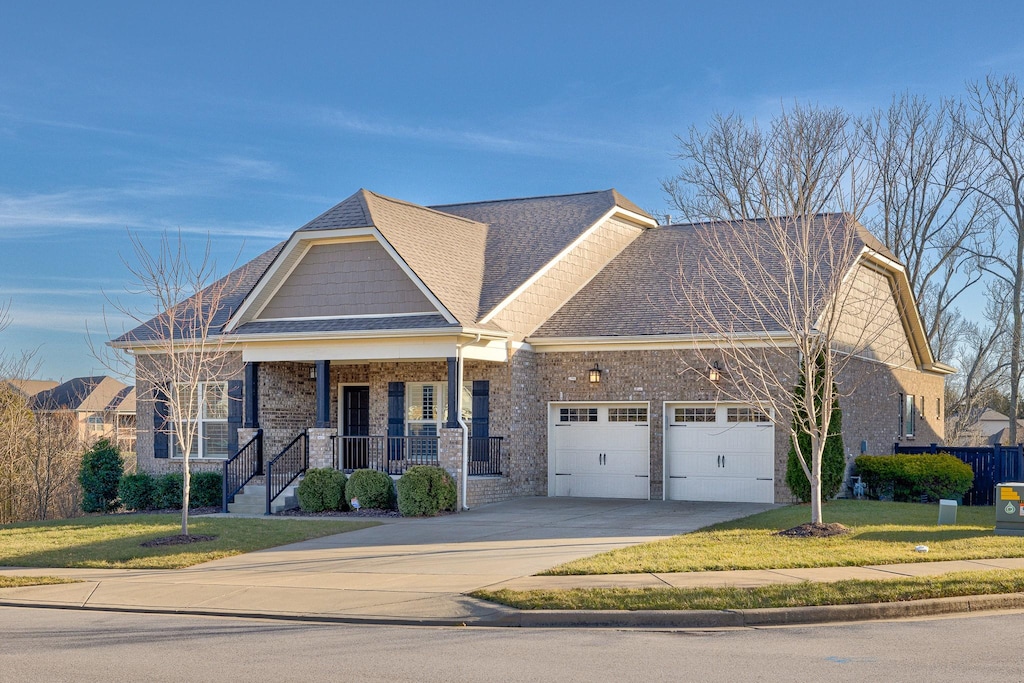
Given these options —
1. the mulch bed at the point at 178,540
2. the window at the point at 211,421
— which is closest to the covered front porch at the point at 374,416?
the window at the point at 211,421

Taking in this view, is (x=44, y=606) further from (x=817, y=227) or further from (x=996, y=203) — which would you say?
(x=996, y=203)

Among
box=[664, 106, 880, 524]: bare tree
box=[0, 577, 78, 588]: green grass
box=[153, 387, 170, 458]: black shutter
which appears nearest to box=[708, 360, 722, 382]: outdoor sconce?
box=[664, 106, 880, 524]: bare tree

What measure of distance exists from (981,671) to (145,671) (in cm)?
698

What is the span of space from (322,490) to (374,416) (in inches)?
145

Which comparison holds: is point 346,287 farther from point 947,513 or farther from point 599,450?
point 947,513

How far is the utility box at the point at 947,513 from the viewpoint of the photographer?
18.3 m

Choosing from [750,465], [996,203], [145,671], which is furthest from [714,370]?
[996,203]

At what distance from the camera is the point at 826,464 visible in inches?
869

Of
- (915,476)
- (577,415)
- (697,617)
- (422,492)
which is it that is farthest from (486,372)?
(697,617)

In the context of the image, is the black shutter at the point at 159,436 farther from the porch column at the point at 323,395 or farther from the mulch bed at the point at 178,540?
the mulch bed at the point at 178,540

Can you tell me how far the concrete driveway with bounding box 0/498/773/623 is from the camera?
40.3 feet

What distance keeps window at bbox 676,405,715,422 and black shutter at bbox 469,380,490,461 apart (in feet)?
14.2

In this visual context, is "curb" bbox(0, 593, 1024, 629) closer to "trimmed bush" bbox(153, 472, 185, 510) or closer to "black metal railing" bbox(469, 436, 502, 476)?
"black metal railing" bbox(469, 436, 502, 476)

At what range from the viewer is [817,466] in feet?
56.6
